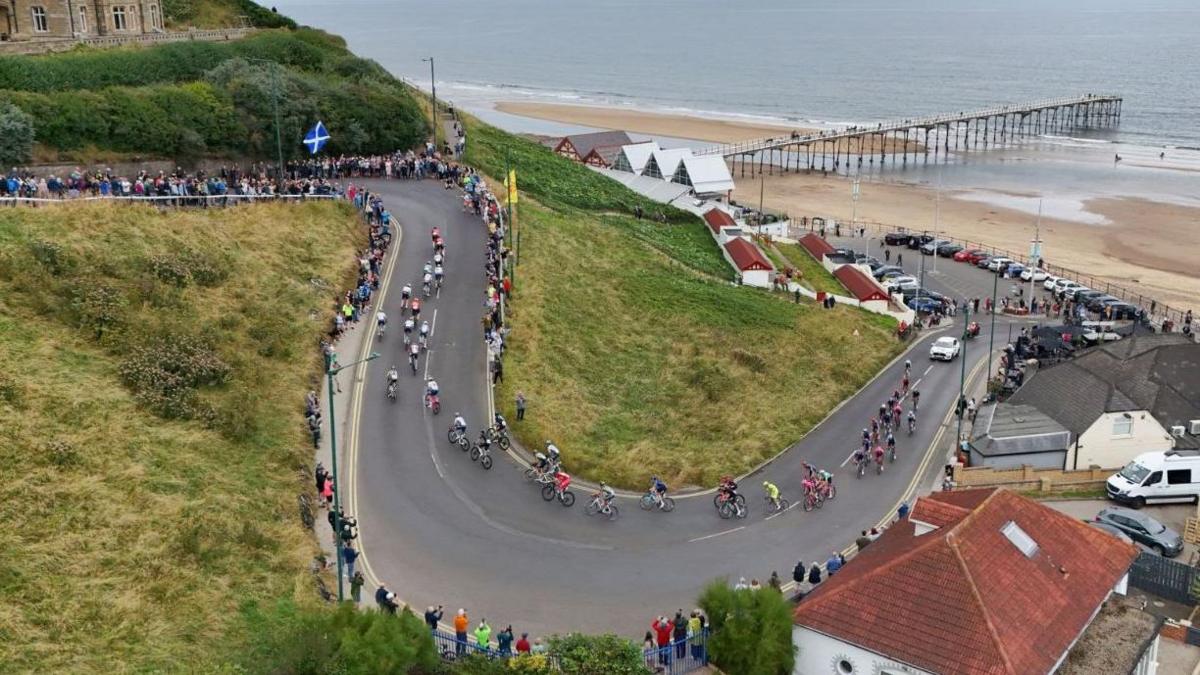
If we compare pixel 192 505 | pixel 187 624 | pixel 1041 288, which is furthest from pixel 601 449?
pixel 1041 288

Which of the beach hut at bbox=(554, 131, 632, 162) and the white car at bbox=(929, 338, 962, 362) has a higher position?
the beach hut at bbox=(554, 131, 632, 162)

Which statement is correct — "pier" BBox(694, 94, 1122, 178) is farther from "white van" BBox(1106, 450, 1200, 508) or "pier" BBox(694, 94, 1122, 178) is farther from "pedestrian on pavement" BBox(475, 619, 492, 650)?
"pedestrian on pavement" BBox(475, 619, 492, 650)

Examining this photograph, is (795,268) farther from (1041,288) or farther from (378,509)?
(378,509)

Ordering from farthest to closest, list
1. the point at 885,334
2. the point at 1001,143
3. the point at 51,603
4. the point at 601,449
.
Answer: the point at 1001,143 < the point at 885,334 < the point at 601,449 < the point at 51,603

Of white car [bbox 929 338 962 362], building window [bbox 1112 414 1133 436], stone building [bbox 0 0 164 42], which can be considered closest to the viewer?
building window [bbox 1112 414 1133 436]

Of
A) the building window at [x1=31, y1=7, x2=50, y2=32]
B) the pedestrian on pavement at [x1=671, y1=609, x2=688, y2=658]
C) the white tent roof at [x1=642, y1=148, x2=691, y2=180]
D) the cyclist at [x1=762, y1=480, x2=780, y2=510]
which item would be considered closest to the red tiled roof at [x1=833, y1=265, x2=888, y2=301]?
the white tent roof at [x1=642, y1=148, x2=691, y2=180]

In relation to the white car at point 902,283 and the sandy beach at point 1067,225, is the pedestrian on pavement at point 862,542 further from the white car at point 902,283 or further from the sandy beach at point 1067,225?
the sandy beach at point 1067,225
